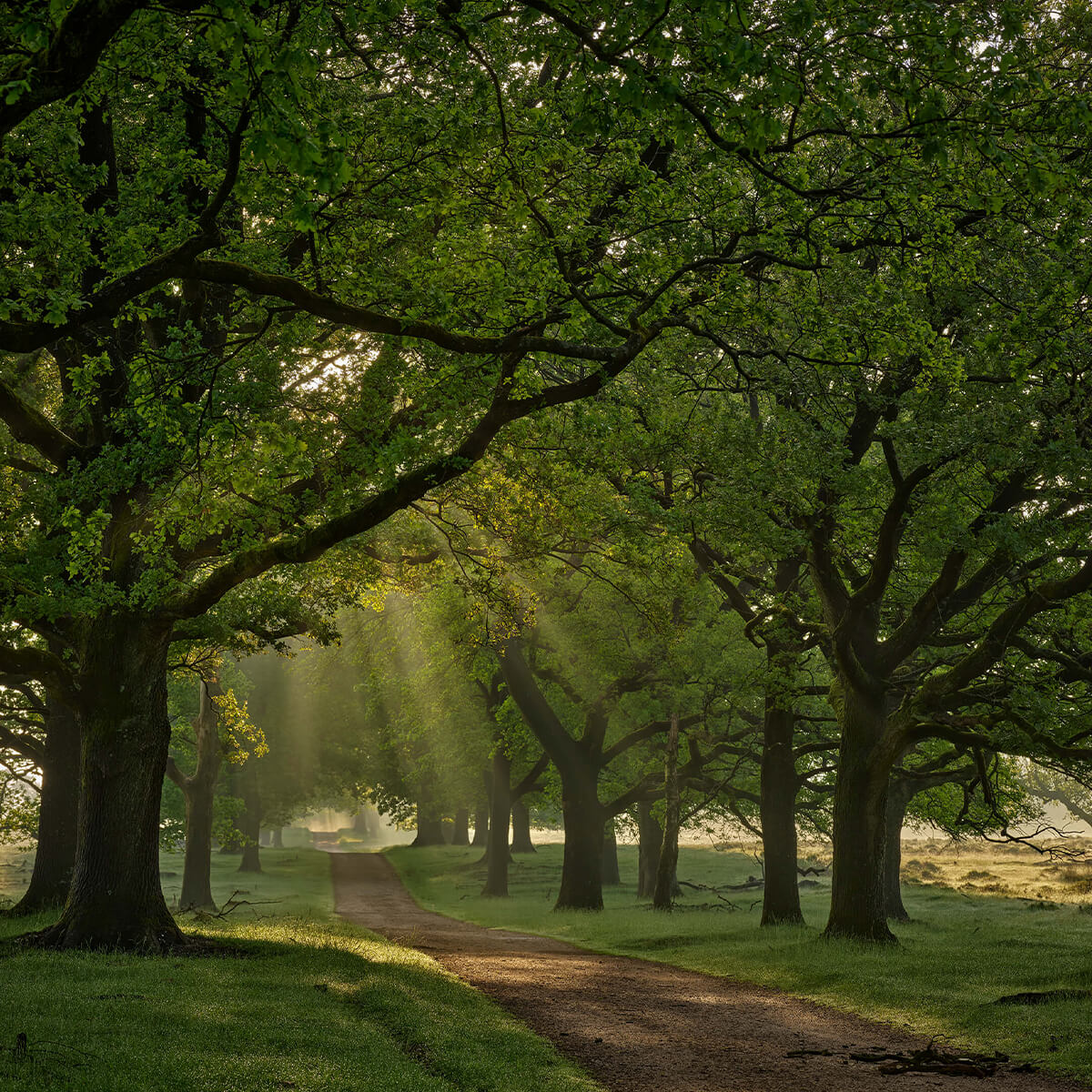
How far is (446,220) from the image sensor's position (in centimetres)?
1334

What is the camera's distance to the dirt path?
8.90 metres

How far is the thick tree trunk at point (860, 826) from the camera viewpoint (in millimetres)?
18797

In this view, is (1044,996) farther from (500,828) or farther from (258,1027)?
(500,828)

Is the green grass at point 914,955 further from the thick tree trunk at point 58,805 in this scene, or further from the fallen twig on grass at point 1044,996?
the thick tree trunk at point 58,805

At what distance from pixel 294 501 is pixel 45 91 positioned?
926cm

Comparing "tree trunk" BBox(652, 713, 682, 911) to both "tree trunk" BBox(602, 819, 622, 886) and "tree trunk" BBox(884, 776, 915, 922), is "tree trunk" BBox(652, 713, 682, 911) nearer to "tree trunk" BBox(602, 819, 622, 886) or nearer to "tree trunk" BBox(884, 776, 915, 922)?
"tree trunk" BBox(884, 776, 915, 922)

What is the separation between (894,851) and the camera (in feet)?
99.3

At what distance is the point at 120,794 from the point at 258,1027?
7282mm

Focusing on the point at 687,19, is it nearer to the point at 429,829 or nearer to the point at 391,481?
the point at 391,481

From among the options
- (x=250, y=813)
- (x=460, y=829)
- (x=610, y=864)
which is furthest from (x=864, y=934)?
(x=460, y=829)

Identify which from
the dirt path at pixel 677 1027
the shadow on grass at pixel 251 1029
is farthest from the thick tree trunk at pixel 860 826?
the shadow on grass at pixel 251 1029

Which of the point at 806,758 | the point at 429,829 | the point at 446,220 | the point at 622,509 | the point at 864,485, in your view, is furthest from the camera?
the point at 429,829

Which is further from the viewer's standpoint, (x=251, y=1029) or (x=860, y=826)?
(x=860, y=826)

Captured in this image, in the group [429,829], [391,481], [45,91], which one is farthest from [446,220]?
[429,829]
